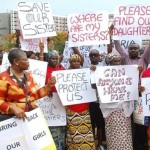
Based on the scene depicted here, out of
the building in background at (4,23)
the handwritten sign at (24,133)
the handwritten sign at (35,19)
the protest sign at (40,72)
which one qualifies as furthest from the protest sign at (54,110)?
the building in background at (4,23)

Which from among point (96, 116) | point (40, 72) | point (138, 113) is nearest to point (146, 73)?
point (138, 113)

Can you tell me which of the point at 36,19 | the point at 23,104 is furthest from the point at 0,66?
the point at 23,104

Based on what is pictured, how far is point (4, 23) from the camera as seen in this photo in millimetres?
79438

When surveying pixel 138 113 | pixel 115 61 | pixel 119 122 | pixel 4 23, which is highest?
pixel 115 61

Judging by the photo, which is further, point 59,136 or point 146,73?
point 59,136

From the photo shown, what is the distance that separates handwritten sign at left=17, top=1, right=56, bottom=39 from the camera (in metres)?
7.55

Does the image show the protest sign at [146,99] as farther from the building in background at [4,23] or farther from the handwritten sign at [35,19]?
the building in background at [4,23]

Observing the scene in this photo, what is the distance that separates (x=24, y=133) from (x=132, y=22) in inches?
124

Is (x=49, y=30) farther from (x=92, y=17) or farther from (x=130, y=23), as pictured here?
(x=130, y=23)

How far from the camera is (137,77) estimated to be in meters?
6.49

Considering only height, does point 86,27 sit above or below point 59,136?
above

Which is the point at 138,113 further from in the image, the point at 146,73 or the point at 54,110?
the point at 54,110

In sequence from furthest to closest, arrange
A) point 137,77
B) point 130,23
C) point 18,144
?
1. point 130,23
2. point 137,77
3. point 18,144

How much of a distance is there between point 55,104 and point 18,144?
1.60 m
